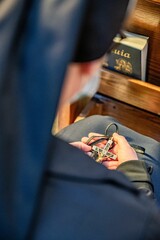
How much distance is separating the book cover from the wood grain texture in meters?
0.02

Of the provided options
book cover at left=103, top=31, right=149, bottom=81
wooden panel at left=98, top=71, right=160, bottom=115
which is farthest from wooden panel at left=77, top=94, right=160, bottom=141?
book cover at left=103, top=31, right=149, bottom=81

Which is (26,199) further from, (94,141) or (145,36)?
(145,36)

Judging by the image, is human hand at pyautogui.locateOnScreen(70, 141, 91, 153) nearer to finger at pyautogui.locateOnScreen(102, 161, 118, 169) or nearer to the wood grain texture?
finger at pyautogui.locateOnScreen(102, 161, 118, 169)

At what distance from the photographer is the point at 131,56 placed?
1.27 meters

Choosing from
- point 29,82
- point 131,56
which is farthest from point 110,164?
point 29,82

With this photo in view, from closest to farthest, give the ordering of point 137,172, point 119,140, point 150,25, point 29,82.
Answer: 1. point 29,82
2. point 137,172
3. point 119,140
4. point 150,25

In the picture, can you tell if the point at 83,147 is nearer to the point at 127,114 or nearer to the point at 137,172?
the point at 137,172

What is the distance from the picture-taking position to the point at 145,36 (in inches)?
50.2

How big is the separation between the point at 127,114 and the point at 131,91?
98 millimetres

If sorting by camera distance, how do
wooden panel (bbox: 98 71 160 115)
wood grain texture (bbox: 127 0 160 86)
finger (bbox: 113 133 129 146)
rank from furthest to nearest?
wooden panel (bbox: 98 71 160 115) < wood grain texture (bbox: 127 0 160 86) < finger (bbox: 113 133 129 146)

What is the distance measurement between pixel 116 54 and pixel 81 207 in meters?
0.90

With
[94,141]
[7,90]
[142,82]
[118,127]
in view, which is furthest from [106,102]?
[7,90]

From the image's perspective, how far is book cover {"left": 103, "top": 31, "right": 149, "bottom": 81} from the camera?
1245 millimetres

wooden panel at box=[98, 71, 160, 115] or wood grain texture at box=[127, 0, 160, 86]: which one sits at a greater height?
wood grain texture at box=[127, 0, 160, 86]
